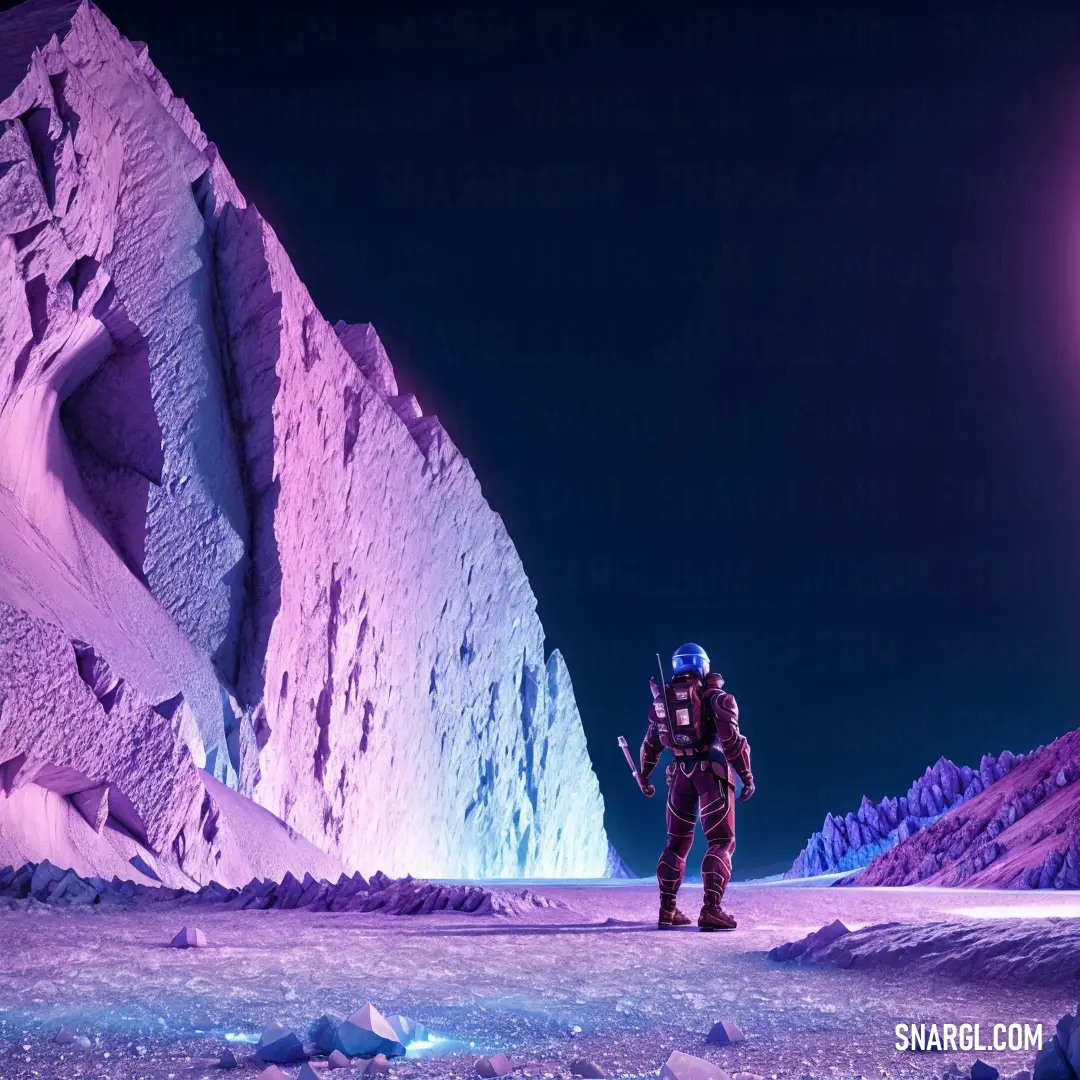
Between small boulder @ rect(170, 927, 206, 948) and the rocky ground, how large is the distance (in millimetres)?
87

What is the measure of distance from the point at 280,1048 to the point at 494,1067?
68 centimetres

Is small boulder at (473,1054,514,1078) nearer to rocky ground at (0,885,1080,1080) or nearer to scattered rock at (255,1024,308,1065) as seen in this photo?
rocky ground at (0,885,1080,1080)

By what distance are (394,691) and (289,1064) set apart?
25.7 metres

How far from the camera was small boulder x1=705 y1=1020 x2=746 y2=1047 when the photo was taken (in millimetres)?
3508

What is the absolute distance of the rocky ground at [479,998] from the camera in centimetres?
329

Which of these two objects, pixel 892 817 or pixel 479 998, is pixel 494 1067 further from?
pixel 892 817

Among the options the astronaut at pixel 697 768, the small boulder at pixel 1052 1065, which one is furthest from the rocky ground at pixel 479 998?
the astronaut at pixel 697 768

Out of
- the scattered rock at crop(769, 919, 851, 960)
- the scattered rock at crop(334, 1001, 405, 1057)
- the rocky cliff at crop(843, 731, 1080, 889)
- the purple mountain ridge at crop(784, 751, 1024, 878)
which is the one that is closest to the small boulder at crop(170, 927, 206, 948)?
the scattered rock at crop(334, 1001, 405, 1057)

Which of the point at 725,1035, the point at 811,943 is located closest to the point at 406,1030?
the point at 725,1035

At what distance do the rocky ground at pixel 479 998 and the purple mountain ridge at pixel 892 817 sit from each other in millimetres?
18617

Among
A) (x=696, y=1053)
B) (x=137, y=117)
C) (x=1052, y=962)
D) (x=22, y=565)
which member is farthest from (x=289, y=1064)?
(x=137, y=117)

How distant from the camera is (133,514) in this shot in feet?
58.1

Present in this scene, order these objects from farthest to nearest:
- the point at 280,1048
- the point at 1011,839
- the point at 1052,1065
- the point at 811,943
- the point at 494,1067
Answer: the point at 1011,839 < the point at 811,943 < the point at 280,1048 < the point at 494,1067 < the point at 1052,1065

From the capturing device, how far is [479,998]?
4.41m
